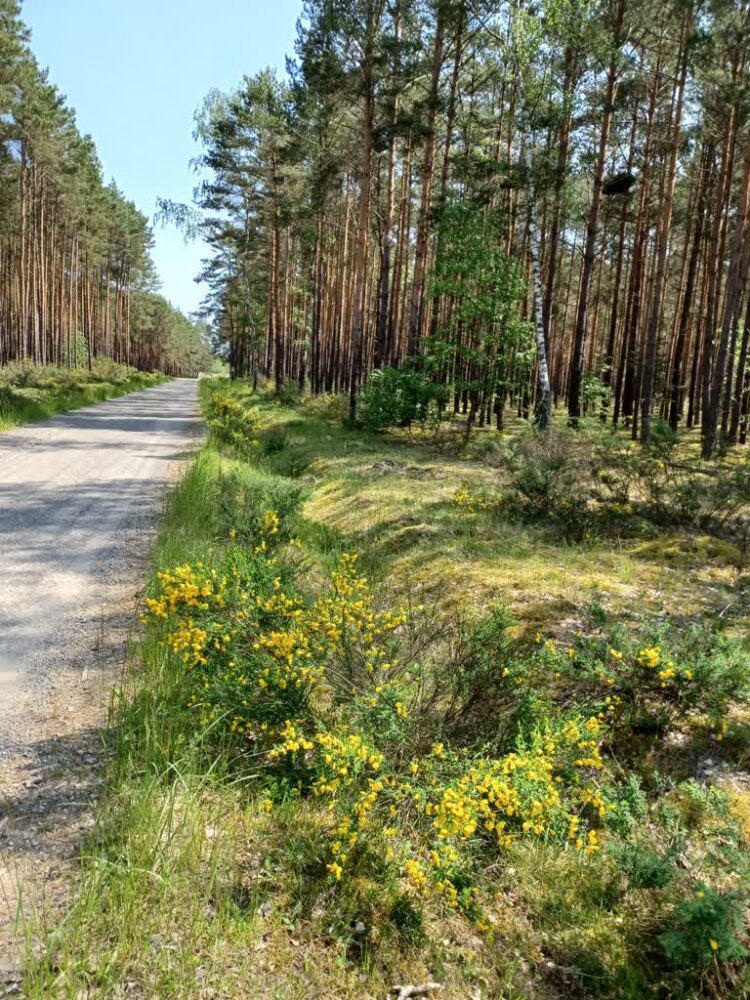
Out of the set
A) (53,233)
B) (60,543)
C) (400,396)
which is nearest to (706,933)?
(60,543)

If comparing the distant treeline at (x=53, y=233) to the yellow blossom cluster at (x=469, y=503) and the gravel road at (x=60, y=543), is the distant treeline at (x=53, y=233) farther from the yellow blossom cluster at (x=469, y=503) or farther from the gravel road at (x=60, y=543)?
the yellow blossom cluster at (x=469, y=503)

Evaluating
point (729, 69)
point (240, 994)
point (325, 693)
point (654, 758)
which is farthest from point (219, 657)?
point (729, 69)

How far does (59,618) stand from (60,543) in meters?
2.16

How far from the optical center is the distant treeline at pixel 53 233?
3028cm

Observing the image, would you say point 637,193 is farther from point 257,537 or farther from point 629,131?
point 257,537

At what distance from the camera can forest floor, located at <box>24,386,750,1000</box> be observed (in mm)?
2422

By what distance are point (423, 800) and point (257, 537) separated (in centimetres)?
433

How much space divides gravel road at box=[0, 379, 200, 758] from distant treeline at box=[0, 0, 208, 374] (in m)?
21.1

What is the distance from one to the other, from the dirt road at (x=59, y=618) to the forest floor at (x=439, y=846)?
26 centimetres

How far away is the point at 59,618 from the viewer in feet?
17.0

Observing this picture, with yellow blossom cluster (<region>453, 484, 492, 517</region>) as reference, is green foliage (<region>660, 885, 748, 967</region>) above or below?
below

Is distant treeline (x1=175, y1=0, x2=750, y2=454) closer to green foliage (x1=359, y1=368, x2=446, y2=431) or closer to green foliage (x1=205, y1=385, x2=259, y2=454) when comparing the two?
green foliage (x1=359, y1=368, x2=446, y2=431)

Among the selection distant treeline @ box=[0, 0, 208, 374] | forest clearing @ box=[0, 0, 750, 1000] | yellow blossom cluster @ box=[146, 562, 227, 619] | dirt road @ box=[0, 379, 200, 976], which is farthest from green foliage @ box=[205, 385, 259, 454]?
distant treeline @ box=[0, 0, 208, 374]

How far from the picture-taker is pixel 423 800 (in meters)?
3.01
